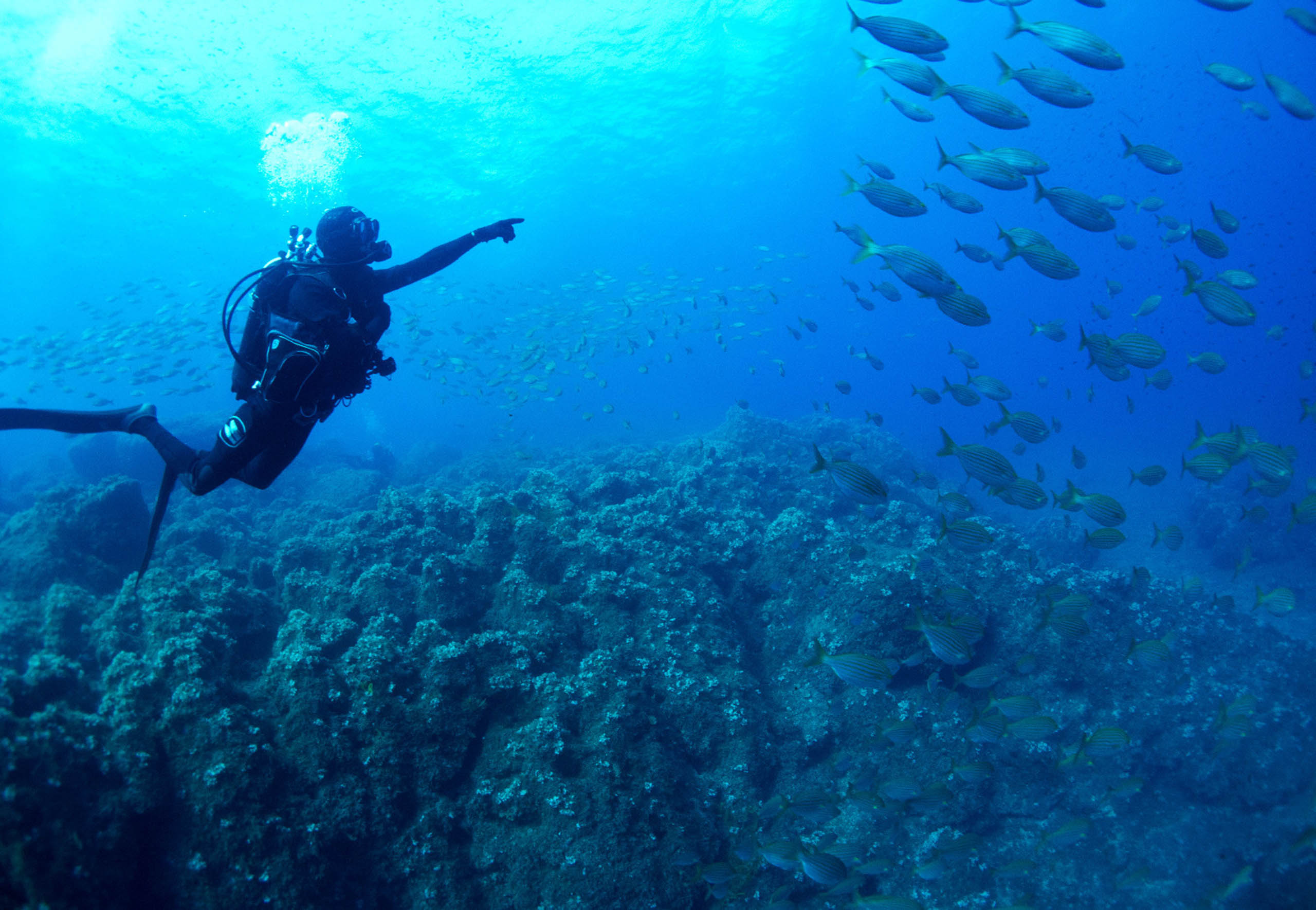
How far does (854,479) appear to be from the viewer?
525 cm

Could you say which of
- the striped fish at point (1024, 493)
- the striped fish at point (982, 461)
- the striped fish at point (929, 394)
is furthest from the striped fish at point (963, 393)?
the striped fish at point (982, 461)

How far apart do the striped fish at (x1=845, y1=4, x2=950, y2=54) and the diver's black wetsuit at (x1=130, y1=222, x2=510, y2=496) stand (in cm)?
533

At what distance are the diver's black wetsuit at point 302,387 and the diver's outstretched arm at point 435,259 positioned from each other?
175 millimetres

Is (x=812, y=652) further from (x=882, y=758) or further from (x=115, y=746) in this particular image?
(x=115, y=746)

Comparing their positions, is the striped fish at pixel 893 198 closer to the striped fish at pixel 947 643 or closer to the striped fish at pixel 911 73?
the striped fish at pixel 911 73

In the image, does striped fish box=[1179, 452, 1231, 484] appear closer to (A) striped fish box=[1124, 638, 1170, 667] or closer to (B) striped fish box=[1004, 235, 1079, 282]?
(A) striped fish box=[1124, 638, 1170, 667]

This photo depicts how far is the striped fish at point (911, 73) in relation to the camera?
6.50m

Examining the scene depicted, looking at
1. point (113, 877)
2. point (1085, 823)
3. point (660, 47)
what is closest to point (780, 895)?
point (1085, 823)

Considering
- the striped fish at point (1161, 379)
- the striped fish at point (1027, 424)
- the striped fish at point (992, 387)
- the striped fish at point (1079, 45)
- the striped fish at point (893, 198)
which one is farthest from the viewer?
the striped fish at point (1161, 379)

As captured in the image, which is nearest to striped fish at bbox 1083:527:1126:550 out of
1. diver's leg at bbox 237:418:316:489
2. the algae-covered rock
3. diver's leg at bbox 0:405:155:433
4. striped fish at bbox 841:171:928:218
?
striped fish at bbox 841:171:928:218

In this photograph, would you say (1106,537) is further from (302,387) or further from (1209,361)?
(302,387)

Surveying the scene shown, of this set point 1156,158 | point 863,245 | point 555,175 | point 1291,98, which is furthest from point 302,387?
point 555,175

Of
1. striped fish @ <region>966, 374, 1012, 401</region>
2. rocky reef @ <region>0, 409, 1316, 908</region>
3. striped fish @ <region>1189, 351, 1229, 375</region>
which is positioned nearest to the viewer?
rocky reef @ <region>0, 409, 1316, 908</region>

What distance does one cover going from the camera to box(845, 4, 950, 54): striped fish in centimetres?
532
